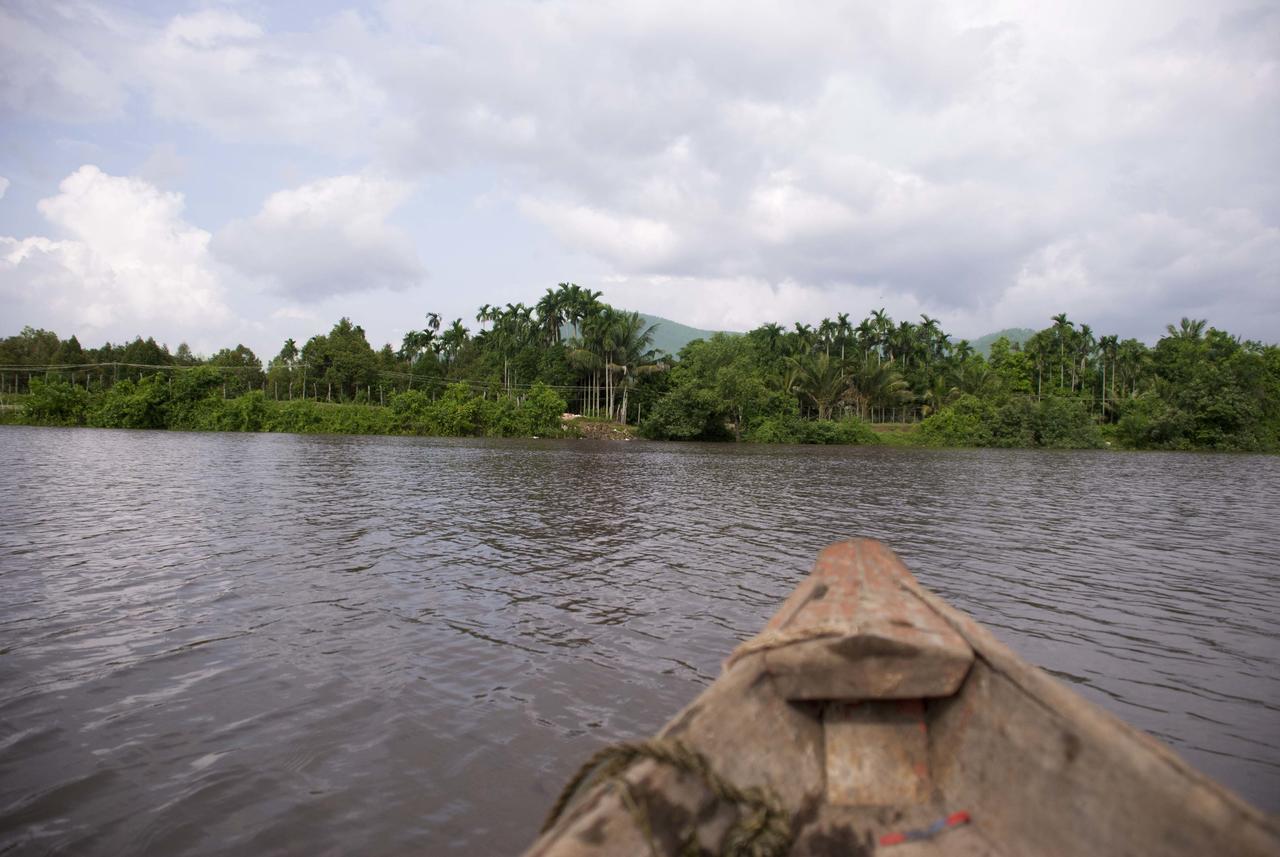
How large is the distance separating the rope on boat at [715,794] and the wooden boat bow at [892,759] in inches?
0.6

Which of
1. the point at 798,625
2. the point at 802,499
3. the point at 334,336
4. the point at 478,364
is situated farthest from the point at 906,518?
the point at 334,336

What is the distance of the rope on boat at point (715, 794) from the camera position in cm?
241

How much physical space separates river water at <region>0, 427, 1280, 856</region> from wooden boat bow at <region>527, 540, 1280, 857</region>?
217 centimetres

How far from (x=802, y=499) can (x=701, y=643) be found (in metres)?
14.9

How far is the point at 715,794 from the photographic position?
2.50 metres

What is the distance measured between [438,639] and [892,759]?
5780mm

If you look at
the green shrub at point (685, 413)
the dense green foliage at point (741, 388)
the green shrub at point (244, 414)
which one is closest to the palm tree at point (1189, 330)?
the dense green foliage at point (741, 388)

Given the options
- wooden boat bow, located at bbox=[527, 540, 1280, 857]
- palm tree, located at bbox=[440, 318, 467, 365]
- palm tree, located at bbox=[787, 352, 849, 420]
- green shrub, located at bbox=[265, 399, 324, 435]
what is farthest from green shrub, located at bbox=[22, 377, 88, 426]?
wooden boat bow, located at bbox=[527, 540, 1280, 857]

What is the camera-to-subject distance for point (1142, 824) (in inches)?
79.5

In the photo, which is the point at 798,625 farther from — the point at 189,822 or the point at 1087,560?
the point at 1087,560

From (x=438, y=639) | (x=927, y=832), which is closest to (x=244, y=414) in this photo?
(x=438, y=639)

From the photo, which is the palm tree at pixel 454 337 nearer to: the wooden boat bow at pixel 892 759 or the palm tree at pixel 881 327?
the palm tree at pixel 881 327

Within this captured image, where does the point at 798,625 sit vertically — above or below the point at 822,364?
below

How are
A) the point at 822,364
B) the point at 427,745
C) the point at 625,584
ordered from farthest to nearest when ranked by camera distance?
the point at 822,364
the point at 625,584
the point at 427,745
